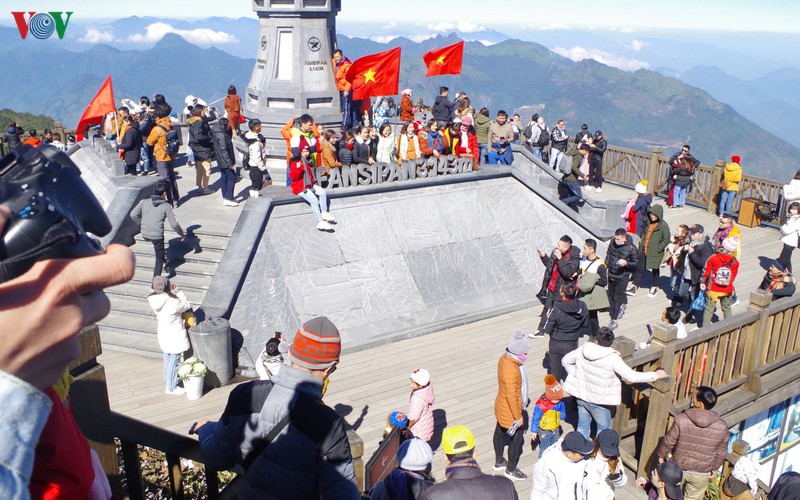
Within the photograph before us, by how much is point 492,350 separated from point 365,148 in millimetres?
5179

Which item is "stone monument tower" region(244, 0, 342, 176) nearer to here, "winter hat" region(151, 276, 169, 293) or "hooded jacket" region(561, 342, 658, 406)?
"winter hat" region(151, 276, 169, 293)

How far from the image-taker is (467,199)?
14.9 meters

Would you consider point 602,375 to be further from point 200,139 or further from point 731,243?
point 200,139

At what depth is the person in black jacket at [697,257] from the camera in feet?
40.5

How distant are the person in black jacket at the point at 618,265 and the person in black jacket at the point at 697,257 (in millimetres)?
1067

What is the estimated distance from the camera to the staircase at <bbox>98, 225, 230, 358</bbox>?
454 inches

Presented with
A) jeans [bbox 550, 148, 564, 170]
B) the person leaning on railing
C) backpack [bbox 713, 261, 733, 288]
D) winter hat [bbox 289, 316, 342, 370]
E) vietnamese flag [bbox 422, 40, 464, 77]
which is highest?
the person leaning on railing

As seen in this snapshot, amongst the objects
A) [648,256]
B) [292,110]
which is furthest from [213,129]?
[648,256]

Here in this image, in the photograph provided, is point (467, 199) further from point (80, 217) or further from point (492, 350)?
point (80, 217)

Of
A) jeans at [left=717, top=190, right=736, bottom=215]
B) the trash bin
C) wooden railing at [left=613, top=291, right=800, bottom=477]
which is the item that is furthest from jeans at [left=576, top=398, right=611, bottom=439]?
jeans at [left=717, top=190, right=736, bottom=215]

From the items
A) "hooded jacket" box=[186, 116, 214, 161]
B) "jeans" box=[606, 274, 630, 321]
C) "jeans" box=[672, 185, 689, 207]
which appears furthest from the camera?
"jeans" box=[672, 185, 689, 207]

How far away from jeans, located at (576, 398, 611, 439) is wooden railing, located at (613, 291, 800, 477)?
1.08ft

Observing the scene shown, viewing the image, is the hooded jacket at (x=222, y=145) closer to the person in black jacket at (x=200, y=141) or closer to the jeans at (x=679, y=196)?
the person in black jacket at (x=200, y=141)

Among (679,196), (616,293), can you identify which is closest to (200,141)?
(616,293)
